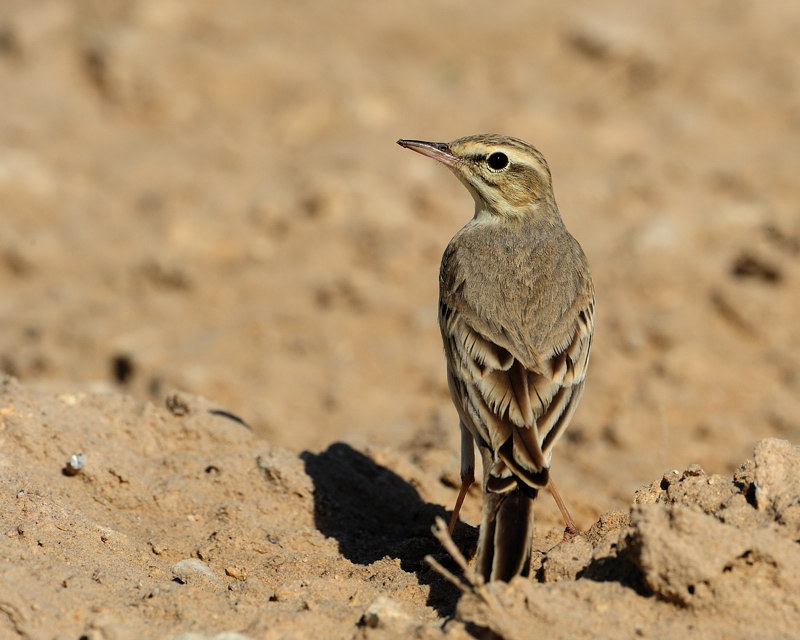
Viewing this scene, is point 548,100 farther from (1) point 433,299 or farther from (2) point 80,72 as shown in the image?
(2) point 80,72

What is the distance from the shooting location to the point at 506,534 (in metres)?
4.23

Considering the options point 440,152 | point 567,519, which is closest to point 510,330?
point 567,519

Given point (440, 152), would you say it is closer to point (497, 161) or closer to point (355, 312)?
point (497, 161)

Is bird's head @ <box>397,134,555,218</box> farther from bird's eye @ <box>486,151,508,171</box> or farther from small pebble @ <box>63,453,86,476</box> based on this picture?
small pebble @ <box>63,453,86,476</box>

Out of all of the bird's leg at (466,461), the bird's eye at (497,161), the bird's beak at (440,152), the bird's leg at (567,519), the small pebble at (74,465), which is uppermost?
the bird's eye at (497,161)

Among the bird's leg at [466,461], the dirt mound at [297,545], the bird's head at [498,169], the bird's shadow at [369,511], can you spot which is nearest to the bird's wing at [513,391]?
the bird's leg at [466,461]

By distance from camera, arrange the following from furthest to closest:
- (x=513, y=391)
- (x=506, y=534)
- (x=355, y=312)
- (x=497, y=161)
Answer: (x=355, y=312) < (x=497, y=161) < (x=513, y=391) < (x=506, y=534)

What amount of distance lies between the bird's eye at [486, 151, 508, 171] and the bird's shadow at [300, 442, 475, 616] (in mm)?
1796

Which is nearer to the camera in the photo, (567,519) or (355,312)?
(567,519)

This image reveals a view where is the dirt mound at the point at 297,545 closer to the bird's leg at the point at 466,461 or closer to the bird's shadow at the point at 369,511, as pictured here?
the bird's shadow at the point at 369,511

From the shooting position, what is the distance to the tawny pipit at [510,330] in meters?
4.38

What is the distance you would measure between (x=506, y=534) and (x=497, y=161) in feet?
8.95

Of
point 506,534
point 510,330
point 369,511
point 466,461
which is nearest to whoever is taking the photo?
point 506,534

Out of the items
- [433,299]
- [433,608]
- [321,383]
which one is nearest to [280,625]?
[433,608]
